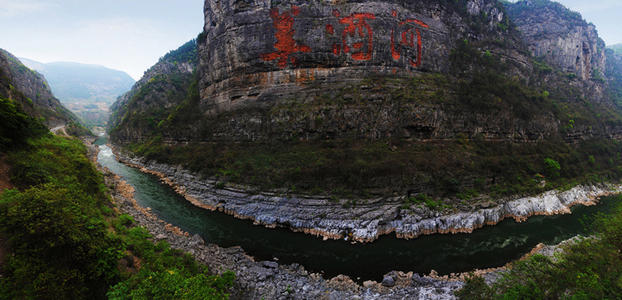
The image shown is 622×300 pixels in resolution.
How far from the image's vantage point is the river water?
12742mm

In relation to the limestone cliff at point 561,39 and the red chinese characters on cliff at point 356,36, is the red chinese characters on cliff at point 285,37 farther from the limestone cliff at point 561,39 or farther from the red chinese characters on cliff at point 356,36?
the limestone cliff at point 561,39

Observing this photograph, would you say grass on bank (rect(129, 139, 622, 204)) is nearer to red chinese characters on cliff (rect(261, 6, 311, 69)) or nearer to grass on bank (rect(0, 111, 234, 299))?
red chinese characters on cliff (rect(261, 6, 311, 69))

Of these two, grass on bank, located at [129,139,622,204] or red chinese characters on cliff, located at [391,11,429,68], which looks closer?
grass on bank, located at [129,139,622,204]

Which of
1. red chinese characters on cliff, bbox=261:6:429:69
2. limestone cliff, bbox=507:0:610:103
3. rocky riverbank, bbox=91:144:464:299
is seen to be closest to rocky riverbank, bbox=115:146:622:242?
rocky riverbank, bbox=91:144:464:299

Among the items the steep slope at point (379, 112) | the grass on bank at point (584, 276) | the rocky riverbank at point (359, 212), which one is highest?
the steep slope at point (379, 112)

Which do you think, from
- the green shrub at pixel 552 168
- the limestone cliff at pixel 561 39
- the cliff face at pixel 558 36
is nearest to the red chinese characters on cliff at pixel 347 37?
the green shrub at pixel 552 168

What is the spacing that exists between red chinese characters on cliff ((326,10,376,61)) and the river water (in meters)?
22.2

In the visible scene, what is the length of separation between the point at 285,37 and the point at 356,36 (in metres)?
9.17

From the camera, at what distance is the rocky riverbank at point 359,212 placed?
52.2 ft

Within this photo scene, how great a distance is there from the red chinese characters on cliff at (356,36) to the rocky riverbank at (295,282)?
2471 cm

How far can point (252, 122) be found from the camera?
2700 cm

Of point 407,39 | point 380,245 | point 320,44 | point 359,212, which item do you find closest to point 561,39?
point 407,39

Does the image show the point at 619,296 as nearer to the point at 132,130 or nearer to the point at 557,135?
the point at 557,135

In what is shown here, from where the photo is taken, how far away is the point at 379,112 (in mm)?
23438
